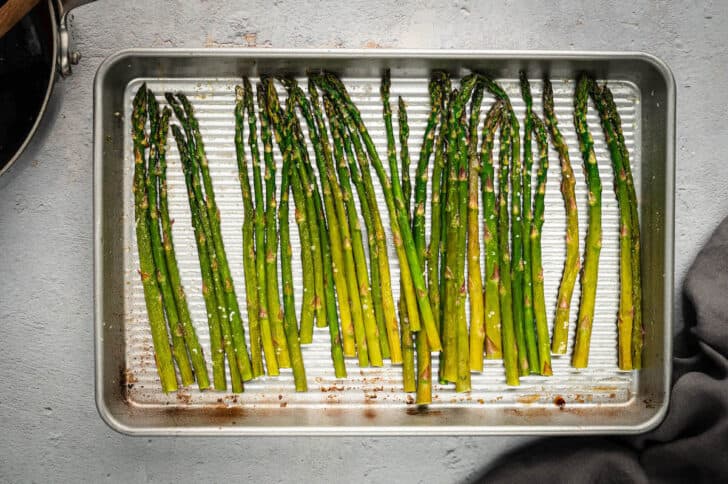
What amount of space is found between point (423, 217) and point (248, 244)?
49 centimetres

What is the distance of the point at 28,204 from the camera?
1.56 m

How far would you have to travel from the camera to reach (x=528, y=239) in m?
1.46

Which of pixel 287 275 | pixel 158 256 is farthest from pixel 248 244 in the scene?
pixel 158 256

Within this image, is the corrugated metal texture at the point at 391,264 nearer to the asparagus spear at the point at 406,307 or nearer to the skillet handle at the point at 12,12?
the asparagus spear at the point at 406,307

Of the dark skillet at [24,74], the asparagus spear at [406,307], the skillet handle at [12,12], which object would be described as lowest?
the asparagus spear at [406,307]

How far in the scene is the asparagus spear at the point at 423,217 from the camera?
1462 mm

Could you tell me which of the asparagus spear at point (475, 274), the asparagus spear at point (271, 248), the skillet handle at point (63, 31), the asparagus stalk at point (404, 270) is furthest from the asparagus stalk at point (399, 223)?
the skillet handle at point (63, 31)

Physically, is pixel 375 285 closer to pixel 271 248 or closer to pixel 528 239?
pixel 271 248

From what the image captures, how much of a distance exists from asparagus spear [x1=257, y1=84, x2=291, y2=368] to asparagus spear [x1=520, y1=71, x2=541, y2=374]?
677 mm

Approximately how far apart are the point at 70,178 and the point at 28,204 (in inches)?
5.7

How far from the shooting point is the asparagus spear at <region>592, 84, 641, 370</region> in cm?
148

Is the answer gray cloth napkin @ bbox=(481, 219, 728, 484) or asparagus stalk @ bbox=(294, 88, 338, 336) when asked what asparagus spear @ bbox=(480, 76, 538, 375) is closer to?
gray cloth napkin @ bbox=(481, 219, 728, 484)

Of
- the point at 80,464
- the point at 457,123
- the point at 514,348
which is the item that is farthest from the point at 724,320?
the point at 80,464

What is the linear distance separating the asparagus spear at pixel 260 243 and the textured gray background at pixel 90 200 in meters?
0.23
